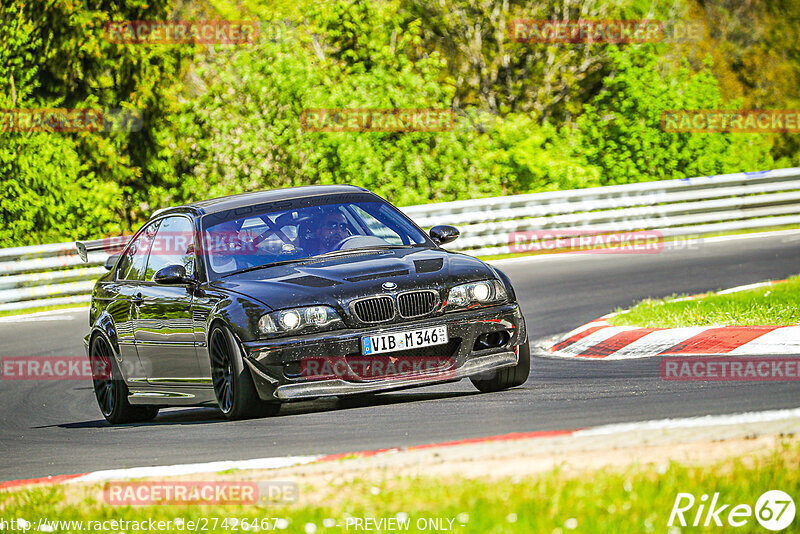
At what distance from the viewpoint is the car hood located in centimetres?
755

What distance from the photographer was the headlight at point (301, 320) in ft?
24.5

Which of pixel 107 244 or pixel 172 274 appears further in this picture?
pixel 107 244

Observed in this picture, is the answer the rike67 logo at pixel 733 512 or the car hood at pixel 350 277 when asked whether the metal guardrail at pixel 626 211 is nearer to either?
the car hood at pixel 350 277

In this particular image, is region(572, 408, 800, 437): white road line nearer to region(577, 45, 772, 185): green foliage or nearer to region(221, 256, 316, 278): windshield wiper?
region(221, 256, 316, 278): windshield wiper

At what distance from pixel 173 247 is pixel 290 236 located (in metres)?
1.03

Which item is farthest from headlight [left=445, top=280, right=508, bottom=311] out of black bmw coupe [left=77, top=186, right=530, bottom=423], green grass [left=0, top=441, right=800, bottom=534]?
green grass [left=0, top=441, right=800, bottom=534]

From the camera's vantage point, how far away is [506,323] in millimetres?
7930

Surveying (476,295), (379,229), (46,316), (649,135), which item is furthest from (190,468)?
(649,135)

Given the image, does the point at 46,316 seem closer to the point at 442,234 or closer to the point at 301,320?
the point at 442,234

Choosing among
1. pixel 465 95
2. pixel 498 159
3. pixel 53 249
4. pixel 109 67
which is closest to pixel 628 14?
pixel 465 95

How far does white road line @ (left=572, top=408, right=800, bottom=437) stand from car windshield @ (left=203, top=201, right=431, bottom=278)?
3.09 metres

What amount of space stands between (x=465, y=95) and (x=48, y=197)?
16.5m

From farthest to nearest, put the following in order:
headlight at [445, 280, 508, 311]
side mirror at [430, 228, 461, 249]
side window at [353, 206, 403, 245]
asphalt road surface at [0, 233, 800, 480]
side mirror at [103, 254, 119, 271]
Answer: side mirror at [103, 254, 119, 271]
side mirror at [430, 228, 461, 249]
side window at [353, 206, 403, 245]
headlight at [445, 280, 508, 311]
asphalt road surface at [0, 233, 800, 480]

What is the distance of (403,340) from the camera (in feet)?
24.6
